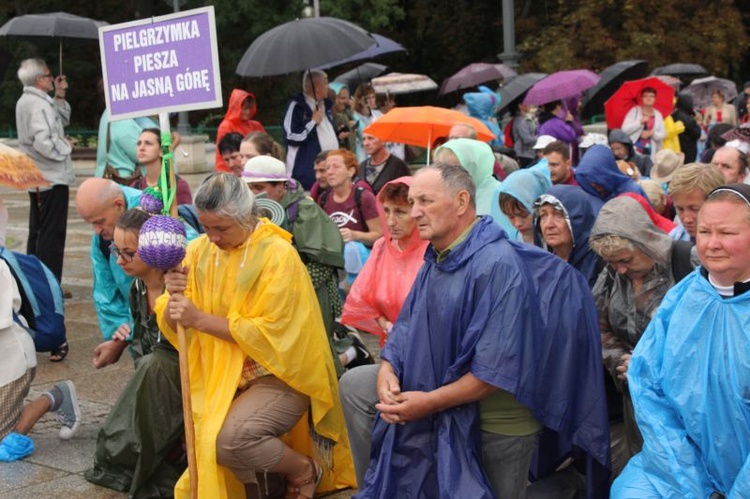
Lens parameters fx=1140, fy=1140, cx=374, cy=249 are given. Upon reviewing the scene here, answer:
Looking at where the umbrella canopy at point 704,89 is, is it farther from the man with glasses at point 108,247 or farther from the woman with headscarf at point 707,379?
the woman with headscarf at point 707,379

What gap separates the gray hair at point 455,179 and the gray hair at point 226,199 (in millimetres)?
911

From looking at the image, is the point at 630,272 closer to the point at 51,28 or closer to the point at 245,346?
the point at 245,346

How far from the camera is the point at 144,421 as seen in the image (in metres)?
5.53

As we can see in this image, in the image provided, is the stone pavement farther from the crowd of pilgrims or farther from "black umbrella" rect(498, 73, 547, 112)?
"black umbrella" rect(498, 73, 547, 112)

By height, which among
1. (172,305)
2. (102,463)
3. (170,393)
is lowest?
(102,463)

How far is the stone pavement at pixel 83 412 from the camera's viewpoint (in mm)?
5765

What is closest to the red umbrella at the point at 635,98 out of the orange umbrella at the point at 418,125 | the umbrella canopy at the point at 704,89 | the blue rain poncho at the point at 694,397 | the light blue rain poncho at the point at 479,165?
the orange umbrella at the point at 418,125

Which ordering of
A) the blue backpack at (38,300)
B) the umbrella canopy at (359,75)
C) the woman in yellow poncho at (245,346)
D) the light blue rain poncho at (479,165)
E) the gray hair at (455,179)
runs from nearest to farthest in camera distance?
the gray hair at (455,179) < the woman in yellow poncho at (245,346) < the blue backpack at (38,300) < the light blue rain poncho at (479,165) < the umbrella canopy at (359,75)

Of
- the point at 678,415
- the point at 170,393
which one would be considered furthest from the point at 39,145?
the point at 678,415

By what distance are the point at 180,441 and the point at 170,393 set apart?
27 cm

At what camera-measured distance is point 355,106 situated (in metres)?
13.4

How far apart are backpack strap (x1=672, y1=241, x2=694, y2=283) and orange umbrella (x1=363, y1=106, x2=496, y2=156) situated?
3.95 m

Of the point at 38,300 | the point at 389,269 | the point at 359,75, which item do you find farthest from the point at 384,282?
the point at 359,75

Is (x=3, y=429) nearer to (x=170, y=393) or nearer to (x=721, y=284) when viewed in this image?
(x=170, y=393)
